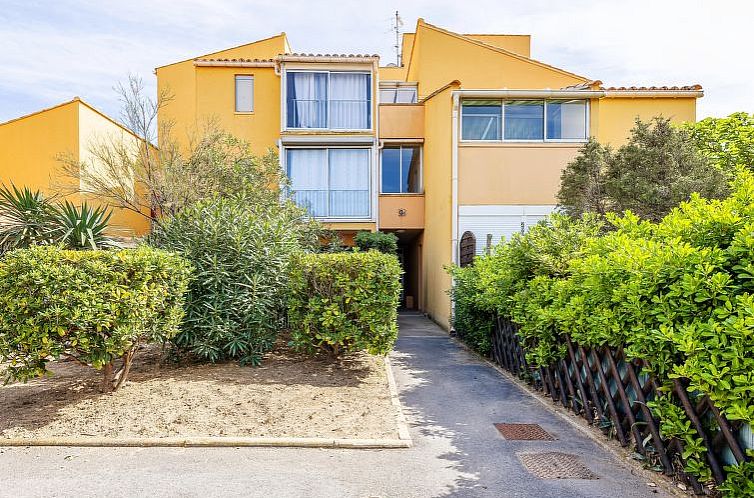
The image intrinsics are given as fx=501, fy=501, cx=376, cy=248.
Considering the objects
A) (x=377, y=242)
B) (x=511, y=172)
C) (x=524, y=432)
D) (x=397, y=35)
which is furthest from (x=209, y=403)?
(x=397, y=35)

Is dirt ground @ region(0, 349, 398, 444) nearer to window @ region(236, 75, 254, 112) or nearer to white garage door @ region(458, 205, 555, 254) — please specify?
white garage door @ region(458, 205, 555, 254)

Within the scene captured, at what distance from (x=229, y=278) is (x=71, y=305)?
2.65m

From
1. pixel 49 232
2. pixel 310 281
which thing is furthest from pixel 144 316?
pixel 49 232

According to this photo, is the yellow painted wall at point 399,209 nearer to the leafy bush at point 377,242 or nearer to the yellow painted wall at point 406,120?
the leafy bush at point 377,242

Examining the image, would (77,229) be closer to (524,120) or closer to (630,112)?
(524,120)

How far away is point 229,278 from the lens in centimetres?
821

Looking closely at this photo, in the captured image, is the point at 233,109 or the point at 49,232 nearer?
the point at 49,232

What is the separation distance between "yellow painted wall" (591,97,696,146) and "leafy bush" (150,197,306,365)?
1296cm

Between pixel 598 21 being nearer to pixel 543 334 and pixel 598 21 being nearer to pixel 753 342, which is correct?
pixel 543 334

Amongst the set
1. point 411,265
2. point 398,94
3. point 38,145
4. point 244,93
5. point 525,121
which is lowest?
point 411,265

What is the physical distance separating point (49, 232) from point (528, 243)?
8.49m

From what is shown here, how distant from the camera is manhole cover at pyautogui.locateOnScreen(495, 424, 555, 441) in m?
5.74

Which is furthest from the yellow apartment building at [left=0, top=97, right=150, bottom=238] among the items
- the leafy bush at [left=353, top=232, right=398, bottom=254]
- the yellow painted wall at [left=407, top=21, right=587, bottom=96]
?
the yellow painted wall at [left=407, top=21, right=587, bottom=96]

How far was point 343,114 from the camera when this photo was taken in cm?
1759
